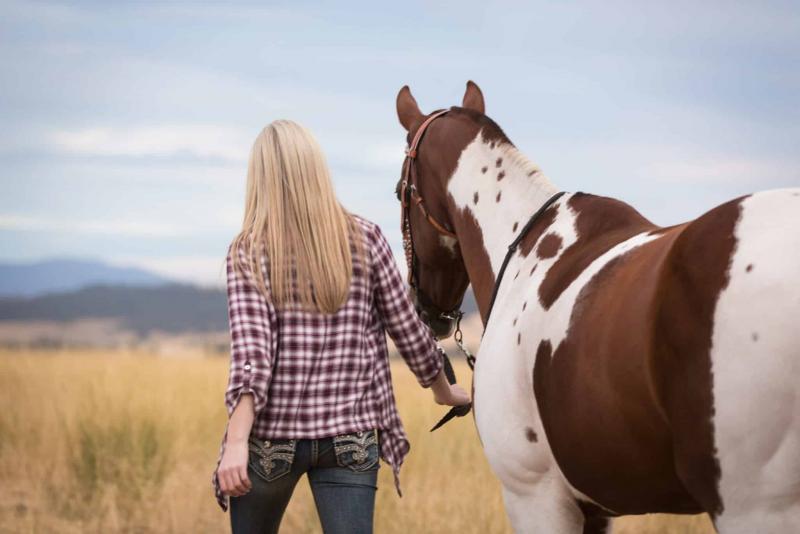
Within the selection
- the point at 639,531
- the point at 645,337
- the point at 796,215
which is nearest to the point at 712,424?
the point at 645,337

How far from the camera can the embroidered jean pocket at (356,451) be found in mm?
3000

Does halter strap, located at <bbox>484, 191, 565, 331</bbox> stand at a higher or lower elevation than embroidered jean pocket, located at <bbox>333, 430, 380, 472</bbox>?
higher

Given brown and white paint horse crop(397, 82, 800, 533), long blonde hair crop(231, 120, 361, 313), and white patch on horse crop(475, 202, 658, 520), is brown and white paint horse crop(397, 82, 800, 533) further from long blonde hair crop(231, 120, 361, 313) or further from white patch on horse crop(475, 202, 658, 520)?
long blonde hair crop(231, 120, 361, 313)

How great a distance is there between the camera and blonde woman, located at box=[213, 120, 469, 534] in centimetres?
297

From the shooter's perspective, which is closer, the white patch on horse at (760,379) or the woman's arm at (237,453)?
the white patch on horse at (760,379)

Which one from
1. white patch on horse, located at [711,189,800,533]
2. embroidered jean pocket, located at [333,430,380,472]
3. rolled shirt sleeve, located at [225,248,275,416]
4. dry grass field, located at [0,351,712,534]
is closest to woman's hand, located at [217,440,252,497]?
rolled shirt sleeve, located at [225,248,275,416]

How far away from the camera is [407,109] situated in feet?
14.7

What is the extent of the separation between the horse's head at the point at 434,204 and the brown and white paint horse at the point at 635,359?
0.22 m

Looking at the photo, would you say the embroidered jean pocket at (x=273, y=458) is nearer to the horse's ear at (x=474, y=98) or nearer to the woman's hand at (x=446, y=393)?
the woman's hand at (x=446, y=393)

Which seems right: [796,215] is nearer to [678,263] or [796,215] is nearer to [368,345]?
[678,263]

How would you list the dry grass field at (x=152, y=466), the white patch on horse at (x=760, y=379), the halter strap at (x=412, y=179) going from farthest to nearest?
the dry grass field at (x=152, y=466) → the halter strap at (x=412, y=179) → the white patch on horse at (x=760, y=379)

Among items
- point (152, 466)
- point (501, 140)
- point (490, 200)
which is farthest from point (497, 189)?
point (152, 466)

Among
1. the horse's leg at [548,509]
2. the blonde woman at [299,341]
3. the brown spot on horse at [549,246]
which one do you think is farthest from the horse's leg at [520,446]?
the blonde woman at [299,341]

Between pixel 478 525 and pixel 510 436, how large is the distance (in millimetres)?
3121
